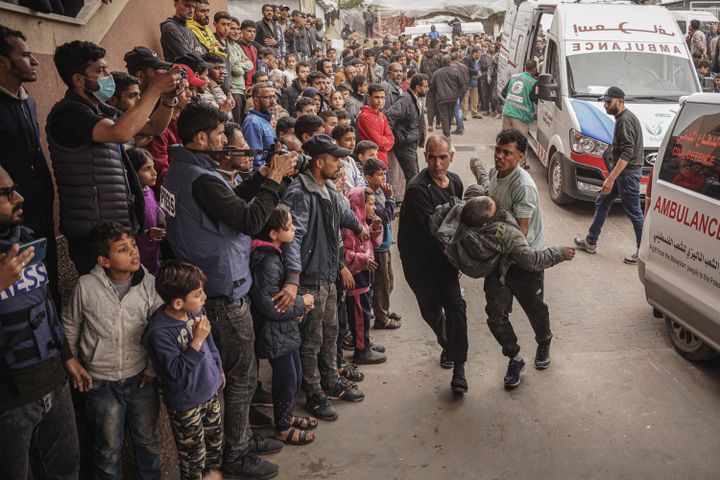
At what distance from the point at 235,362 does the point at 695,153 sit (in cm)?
363

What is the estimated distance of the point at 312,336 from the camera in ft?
14.7

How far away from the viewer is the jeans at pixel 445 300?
4.82m

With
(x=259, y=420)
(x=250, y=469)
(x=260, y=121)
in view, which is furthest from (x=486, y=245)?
(x=260, y=121)

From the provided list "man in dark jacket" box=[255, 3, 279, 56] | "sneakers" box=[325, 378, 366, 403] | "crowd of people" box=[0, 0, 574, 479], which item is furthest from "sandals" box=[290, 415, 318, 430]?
"man in dark jacket" box=[255, 3, 279, 56]

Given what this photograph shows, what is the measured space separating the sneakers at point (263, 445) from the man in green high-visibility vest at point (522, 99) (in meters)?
7.90

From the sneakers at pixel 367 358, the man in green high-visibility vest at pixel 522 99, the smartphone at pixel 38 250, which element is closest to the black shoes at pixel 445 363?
the sneakers at pixel 367 358

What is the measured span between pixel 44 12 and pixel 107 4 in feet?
5.54

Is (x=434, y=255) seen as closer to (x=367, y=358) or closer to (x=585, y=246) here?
(x=367, y=358)

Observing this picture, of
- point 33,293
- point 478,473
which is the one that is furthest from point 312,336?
point 33,293

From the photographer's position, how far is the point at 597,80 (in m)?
9.54

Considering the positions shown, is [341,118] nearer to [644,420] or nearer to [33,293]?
[644,420]

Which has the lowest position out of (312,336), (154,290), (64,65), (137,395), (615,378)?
(615,378)

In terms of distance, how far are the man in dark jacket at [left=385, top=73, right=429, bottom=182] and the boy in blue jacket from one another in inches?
233

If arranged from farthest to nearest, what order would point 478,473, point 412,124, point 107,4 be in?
point 412,124 → point 107,4 → point 478,473
